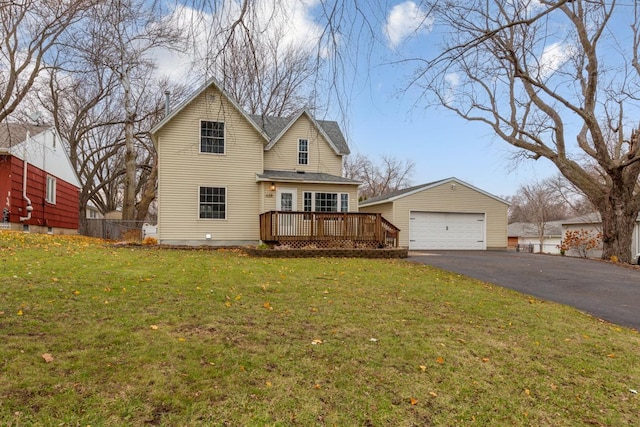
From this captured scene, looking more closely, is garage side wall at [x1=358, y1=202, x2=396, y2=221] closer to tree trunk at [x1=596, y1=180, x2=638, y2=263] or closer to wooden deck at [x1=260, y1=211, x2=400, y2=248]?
wooden deck at [x1=260, y1=211, x2=400, y2=248]

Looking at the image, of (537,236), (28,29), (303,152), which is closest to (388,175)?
(537,236)

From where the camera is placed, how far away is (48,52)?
5.86 metres

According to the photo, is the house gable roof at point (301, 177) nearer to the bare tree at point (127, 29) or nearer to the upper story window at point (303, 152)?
the upper story window at point (303, 152)

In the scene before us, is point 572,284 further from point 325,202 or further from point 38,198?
point 38,198

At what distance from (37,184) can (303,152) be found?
1169cm

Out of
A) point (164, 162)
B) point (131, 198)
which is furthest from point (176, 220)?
point (131, 198)

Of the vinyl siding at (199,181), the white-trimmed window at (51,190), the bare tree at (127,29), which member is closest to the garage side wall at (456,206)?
the vinyl siding at (199,181)

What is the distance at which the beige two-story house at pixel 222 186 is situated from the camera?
14547 mm

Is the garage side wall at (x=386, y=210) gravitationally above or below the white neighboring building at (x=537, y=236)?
above

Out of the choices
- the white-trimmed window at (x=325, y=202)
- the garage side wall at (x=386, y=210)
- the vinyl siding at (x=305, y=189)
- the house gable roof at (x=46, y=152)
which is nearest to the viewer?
the house gable roof at (x=46, y=152)

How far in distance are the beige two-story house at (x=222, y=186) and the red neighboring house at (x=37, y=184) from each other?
4.61 m

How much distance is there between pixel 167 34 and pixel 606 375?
16.2ft

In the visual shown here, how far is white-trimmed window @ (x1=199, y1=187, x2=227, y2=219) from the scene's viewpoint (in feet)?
49.0

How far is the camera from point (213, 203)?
590 inches
